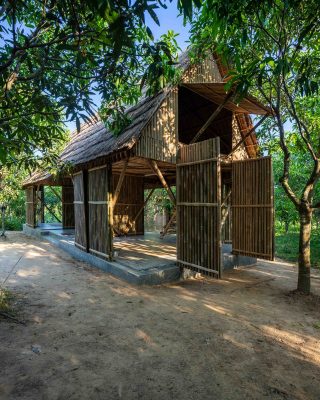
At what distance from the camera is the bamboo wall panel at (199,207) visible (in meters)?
5.63

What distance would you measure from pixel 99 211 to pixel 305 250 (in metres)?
5.14

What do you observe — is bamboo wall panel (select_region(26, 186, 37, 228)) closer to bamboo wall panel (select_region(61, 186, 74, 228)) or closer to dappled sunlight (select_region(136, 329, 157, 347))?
bamboo wall panel (select_region(61, 186, 74, 228))

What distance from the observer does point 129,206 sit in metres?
12.0

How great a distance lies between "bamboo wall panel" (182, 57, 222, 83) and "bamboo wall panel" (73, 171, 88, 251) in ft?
13.9

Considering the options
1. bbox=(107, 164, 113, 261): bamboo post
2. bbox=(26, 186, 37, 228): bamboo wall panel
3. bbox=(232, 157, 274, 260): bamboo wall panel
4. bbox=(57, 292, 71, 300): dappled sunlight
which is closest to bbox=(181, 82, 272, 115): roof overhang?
bbox=(232, 157, 274, 260): bamboo wall panel

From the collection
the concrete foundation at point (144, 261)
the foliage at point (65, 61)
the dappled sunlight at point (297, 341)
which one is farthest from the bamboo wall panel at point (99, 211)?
the dappled sunlight at point (297, 341)

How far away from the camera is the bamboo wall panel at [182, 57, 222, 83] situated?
7070 millimetres

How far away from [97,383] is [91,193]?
595 cm

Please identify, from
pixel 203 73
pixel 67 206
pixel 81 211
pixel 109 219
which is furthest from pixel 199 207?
pixel 67 206

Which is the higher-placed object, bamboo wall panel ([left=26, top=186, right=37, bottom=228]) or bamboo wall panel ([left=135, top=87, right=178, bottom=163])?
bamboo wall panel ([left=135, top=87, right=178, bottom=163])

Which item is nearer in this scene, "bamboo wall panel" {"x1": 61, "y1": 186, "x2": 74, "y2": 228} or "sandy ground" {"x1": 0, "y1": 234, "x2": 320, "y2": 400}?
"sandy ground" {"x1": 0, "y1": 234, "x2": 320, "y2": 400}

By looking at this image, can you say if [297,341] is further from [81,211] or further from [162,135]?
[81,211]

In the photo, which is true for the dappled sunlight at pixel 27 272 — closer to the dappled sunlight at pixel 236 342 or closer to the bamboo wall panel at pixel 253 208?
the dappled sunlight at pixel 236 342

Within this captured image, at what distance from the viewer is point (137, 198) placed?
482 inches
